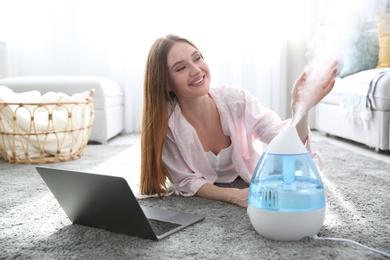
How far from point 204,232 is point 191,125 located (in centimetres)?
49

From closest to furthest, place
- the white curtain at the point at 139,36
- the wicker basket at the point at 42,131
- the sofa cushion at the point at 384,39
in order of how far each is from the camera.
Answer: the wicker basket at the point at 42,131 < the sofa cushion at the point at 384,39 < the white curtain at the point at 139,36

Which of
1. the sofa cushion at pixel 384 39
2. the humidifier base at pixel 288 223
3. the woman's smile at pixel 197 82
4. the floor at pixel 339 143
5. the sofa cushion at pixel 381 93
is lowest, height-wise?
the floor at pixel 339 143

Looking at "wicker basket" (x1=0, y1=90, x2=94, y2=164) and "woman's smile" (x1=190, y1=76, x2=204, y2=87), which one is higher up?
"woman's smile" (x1=190, y1=76, x2=204, y2=87)

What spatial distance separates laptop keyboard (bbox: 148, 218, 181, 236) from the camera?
1087mm

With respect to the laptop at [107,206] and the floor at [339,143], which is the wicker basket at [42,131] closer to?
the floor at [339,143]

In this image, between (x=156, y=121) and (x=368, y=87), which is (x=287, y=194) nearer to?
(x=156, y=121)

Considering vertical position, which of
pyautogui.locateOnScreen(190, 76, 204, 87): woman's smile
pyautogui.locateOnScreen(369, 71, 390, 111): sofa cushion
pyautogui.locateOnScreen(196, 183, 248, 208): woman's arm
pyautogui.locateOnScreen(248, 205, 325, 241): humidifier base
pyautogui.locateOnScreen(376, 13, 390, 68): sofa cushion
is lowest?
pyautogui.locateOnScreen(196, 183, 248, 208): woman's arm

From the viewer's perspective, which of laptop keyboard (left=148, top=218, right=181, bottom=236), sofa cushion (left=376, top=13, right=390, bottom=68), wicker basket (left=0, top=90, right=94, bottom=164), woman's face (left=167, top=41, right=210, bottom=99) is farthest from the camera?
sofa cushion (left=376, top=13, right=390, bottom=68)

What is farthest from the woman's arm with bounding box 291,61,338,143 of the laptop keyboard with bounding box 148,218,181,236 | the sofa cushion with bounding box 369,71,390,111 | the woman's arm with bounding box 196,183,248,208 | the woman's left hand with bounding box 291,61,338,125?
the sofa cushion with bounding box 369,71,390,111

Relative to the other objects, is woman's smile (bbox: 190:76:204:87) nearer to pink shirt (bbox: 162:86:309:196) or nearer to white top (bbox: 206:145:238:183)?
pink shirt (bbox: 162:86:309:196)

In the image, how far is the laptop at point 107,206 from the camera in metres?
0.97

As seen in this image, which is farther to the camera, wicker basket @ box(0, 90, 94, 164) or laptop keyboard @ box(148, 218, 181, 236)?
wicker basket @ box(0, 90, 94, 164)

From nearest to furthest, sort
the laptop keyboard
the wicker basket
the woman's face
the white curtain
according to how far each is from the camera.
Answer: the laptop keyboard, the woman's face, the wicker basket, the white curtain

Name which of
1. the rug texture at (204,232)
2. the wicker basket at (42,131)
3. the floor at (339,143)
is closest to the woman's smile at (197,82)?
the rug texture at (204,232)
